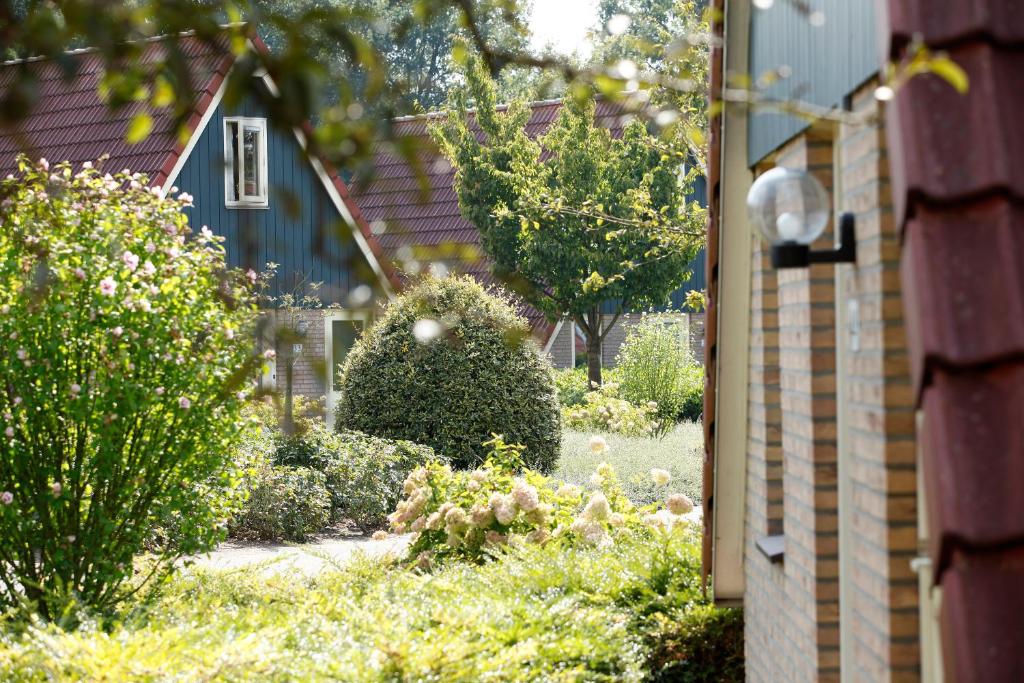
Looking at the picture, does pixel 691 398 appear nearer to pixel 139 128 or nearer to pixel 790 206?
pixel 790 206

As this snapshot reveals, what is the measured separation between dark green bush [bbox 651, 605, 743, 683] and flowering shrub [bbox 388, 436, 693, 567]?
64.5 inches

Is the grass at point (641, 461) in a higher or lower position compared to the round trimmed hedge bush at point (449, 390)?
lower

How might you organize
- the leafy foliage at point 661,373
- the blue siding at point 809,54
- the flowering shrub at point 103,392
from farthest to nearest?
the leafy foliage at point 661,373, the flowering shrub at point 103,392, the blue siding at point 809,54

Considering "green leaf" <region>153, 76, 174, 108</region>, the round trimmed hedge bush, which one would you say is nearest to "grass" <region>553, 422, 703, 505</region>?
the round trimmed hedge bush

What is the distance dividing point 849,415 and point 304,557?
840cm

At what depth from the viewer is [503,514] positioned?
9.42 m

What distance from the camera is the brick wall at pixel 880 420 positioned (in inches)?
142

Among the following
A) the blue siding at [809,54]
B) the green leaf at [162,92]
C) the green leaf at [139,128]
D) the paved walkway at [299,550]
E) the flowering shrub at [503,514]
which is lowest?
the paved walkway at [299,550]

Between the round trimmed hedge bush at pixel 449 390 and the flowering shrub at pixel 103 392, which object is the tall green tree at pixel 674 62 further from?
the round trimmed hedge bush at pixel 449 390

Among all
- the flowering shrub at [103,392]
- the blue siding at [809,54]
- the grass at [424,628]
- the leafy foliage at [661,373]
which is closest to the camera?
the blue siding at [809,54]

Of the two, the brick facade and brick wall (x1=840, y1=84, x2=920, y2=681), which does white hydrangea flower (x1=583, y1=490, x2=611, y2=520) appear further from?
brick wall (x1=840, y1=84, x2=920, y2=681)

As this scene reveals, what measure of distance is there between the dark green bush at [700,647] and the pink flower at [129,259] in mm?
3765

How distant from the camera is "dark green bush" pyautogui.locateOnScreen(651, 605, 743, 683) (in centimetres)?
697

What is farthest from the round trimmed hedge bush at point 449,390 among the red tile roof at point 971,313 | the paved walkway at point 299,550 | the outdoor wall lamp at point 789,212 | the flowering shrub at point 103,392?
the red tile roof at point 971,313
